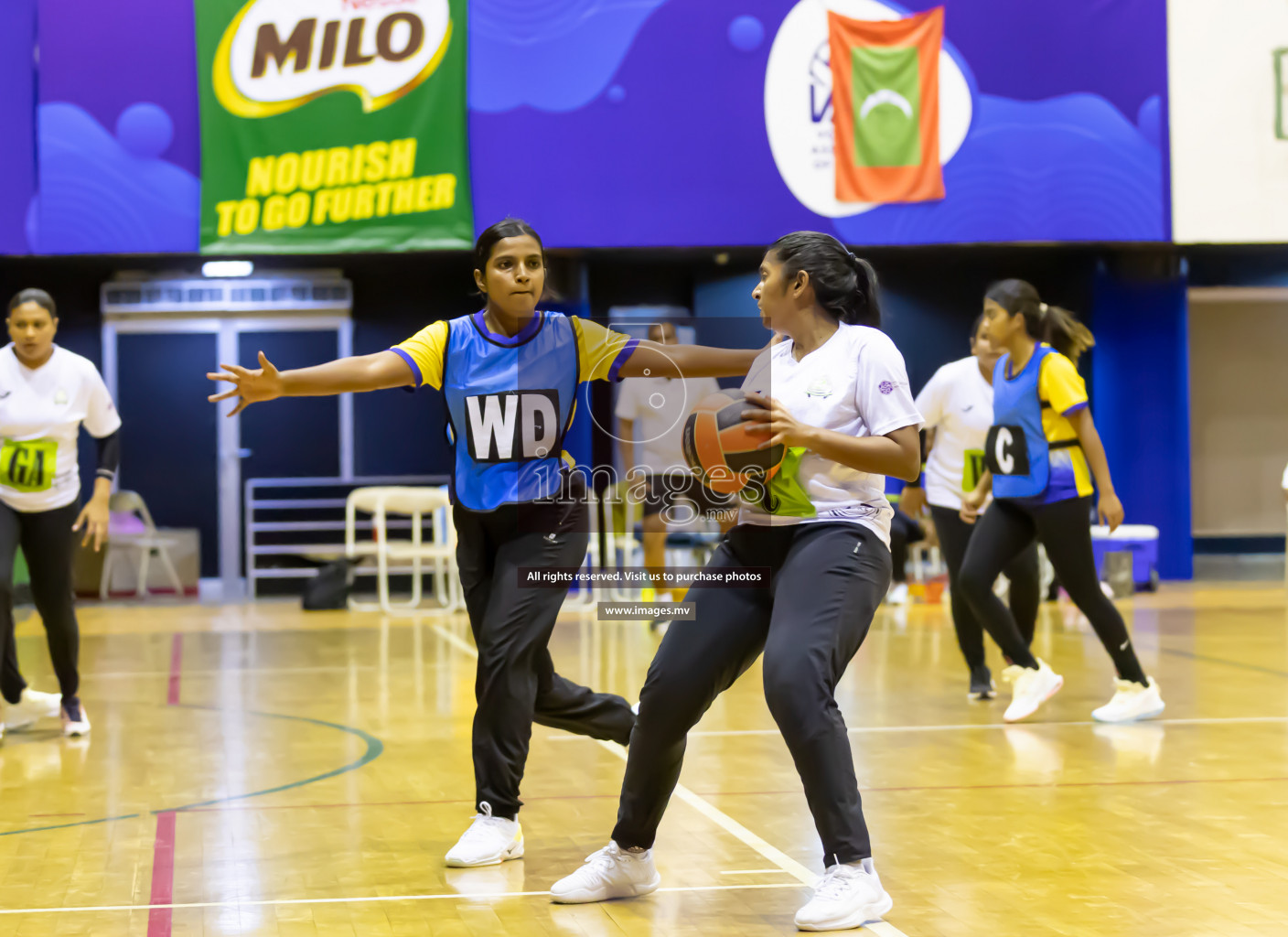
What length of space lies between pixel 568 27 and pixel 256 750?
32.0 ft

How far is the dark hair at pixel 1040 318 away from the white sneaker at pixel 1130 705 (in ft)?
4.97

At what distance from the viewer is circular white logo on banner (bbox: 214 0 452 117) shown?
13.7 metres

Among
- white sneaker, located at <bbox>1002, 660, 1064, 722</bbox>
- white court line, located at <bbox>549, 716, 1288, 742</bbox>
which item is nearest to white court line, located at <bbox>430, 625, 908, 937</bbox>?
white court line, located at <bbox>549, 716, 1288, 742</bbox>

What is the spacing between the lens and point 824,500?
3477 mm

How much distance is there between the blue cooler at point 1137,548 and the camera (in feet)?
45.1

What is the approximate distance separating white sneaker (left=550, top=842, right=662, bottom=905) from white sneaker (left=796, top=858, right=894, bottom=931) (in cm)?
48

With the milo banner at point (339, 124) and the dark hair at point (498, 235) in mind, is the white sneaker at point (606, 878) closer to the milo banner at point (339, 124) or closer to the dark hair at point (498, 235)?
the dark hair at point (498, 235)

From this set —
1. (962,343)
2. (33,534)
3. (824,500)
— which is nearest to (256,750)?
(33,534)

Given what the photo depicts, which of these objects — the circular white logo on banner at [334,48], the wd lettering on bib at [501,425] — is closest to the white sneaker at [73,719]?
the wd lettering on bib at [501,425]

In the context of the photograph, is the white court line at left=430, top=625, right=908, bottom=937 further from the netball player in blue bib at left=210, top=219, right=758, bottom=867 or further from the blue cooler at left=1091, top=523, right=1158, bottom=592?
the blue cooler at left=1091, top=523, right=1158, bottom=592

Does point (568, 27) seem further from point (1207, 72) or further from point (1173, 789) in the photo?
point (1173, 789)

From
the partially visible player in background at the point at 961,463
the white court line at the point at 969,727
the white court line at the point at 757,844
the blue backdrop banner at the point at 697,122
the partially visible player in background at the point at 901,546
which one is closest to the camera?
the white court line at the point at 757,844

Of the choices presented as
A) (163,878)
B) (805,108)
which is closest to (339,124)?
(805,108)

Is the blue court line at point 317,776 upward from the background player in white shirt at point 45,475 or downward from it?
downward
